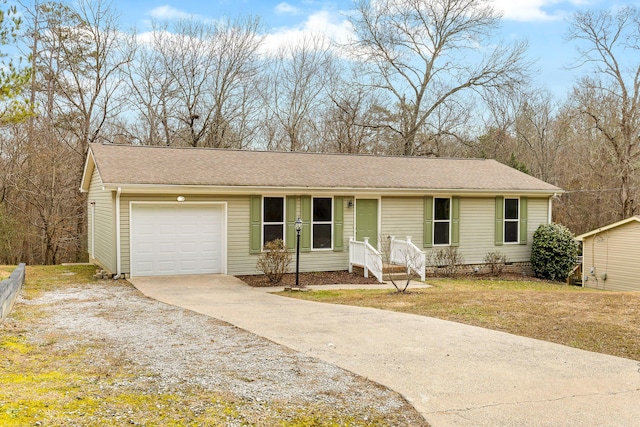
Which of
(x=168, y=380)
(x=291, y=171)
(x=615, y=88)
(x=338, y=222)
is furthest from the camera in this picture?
(x=615, y=88)

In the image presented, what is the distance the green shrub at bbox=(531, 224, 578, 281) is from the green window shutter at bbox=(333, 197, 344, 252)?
694 centimetres

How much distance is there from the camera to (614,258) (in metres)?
20.3

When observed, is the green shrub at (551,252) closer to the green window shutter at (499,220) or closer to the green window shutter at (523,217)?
the green window shutter at (523,217)

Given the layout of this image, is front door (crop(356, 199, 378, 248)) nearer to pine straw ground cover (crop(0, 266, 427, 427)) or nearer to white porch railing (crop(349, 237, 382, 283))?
white porch railing (crop(349, 237, 382, 283))

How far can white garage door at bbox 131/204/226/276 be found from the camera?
12.6m

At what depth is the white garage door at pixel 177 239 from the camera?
1264 cm

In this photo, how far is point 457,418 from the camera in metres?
4.11

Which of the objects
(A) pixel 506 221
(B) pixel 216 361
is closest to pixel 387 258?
(A) pixel 506 221

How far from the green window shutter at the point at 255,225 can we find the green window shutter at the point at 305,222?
120cm

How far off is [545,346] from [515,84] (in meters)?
24.3

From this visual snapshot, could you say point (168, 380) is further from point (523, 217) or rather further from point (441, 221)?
point (523, 217)

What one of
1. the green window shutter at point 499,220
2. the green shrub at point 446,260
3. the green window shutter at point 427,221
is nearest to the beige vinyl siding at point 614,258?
the green window shutter at point 499,220

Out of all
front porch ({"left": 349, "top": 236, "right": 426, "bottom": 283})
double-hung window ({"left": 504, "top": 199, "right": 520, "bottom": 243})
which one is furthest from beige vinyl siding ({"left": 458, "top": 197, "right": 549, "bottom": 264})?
front porch ({"left": 349, "top": 236, "right": 426, "bottom": 283})

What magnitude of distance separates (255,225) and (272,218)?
56 centimetres
